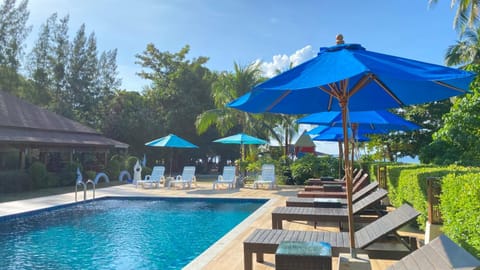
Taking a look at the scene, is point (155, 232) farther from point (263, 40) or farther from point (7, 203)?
point (263, 40)

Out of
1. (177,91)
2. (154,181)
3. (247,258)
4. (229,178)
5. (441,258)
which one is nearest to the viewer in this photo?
(441,258)

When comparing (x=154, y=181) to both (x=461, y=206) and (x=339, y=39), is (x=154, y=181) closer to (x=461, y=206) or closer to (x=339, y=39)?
(x=339, y=39)

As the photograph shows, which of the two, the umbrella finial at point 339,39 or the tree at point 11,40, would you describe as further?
the tree at point 11,40

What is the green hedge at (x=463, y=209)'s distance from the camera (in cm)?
340

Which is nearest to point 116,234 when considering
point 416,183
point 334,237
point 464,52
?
point 334,237

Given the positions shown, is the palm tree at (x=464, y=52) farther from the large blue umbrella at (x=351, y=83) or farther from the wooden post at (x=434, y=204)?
the large blue umbrella at (x=351, y=83)

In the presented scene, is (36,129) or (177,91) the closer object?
(36,129)

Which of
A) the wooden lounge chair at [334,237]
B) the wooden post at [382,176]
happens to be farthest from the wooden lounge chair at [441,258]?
the wooden post at [382,176]

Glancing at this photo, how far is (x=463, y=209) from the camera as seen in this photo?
12.2 feet

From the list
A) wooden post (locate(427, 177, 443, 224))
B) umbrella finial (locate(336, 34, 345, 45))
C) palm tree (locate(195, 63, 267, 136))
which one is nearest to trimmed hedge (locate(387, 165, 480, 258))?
wooden post (locate(427, 177, 443, 224))

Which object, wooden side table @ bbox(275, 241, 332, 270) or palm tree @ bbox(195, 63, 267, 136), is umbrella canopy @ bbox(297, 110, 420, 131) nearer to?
→ wooden side table @ bbox(275, 241, 332, 270)

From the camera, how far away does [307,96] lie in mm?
4879

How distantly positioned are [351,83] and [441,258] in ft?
8.67

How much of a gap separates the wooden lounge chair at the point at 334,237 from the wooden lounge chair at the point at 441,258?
92 centimetres
